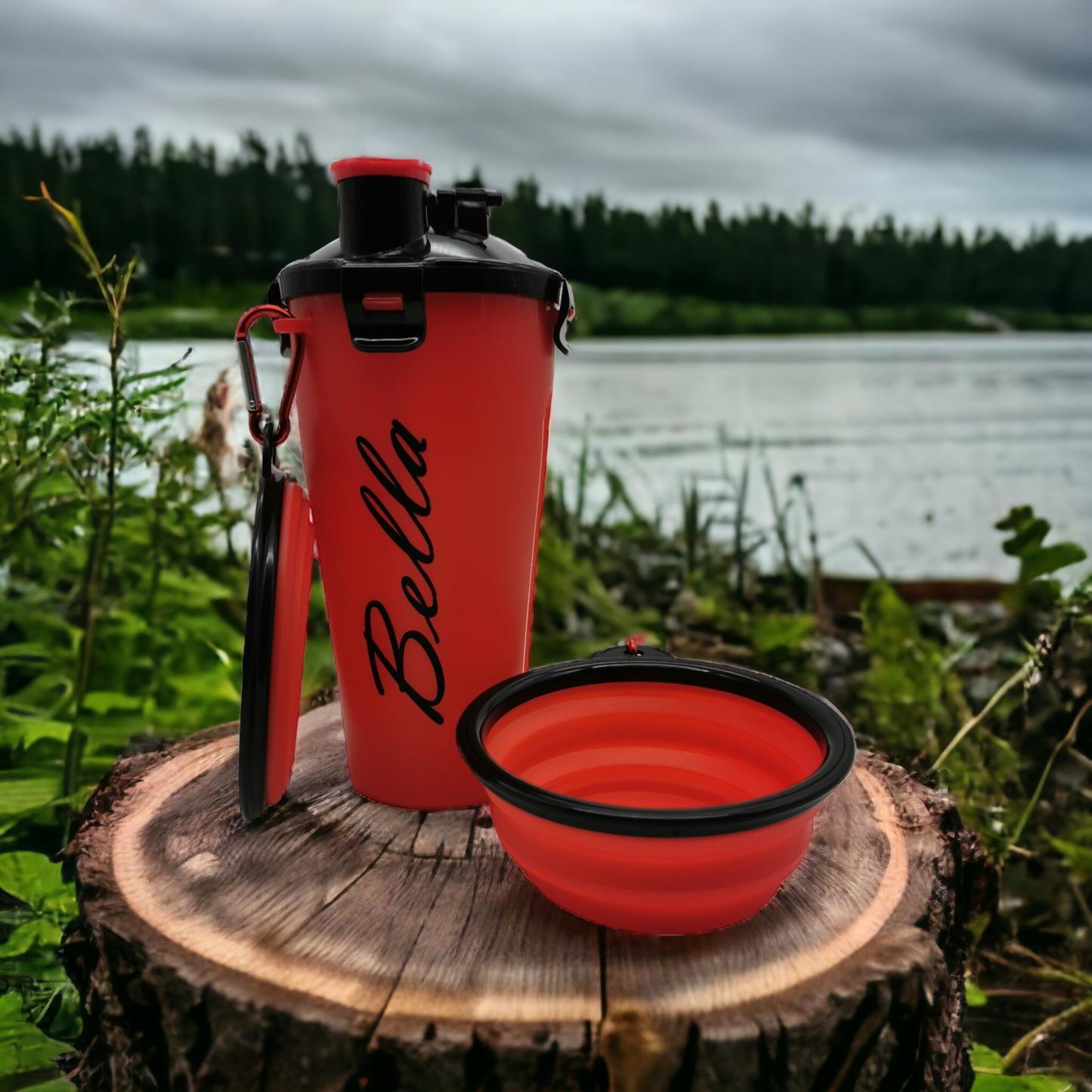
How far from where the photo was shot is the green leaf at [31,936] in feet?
3.09

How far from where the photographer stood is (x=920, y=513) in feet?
11.1

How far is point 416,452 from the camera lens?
2.57ft

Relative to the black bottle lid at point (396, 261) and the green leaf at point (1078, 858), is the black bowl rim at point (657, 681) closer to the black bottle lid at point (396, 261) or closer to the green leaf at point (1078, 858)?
the black bottle lid at point (396, 261)

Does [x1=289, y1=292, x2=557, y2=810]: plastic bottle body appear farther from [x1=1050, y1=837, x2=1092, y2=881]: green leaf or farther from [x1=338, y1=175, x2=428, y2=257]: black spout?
[x1=1050, y1=837, x2=1092, y2=881]: green leaf

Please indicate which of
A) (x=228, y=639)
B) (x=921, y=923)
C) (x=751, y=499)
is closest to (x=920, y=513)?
(x=751, y=499)

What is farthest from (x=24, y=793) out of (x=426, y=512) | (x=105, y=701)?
(x=426, y=512)

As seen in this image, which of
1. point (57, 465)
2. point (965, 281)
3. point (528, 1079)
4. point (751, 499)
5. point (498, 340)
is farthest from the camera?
point (965, 281)

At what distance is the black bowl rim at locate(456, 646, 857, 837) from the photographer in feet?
1.84

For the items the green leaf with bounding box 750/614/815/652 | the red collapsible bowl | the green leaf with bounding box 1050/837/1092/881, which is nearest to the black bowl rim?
the red collapsible bowl

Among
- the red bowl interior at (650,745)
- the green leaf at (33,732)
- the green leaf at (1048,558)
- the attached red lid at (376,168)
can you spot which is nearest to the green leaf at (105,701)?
the green leaf at (33,732)

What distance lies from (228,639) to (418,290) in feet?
3.59

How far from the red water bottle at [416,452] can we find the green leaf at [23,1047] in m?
0.32

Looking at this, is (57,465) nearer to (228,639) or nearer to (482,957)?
(228,639)

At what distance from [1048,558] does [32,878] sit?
4.77ft
